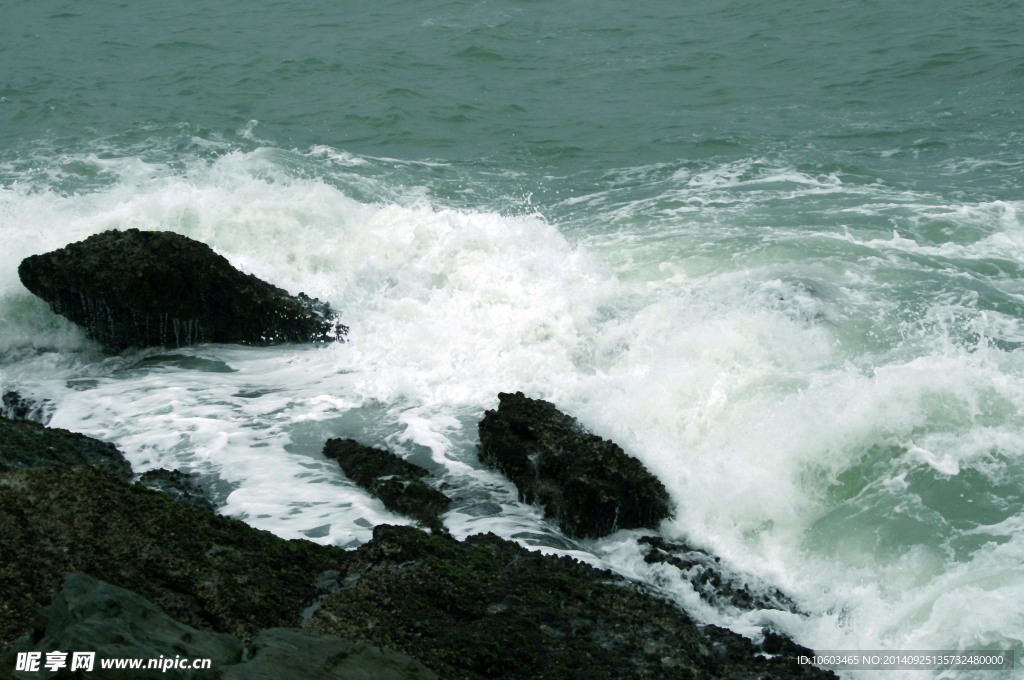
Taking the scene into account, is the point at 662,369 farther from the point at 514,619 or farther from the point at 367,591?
the point at 367,591

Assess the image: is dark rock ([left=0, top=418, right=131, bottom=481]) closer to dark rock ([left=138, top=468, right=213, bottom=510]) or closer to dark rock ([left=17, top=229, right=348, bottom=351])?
dark rock ([left=138, top=468, right=213, bottom=510])

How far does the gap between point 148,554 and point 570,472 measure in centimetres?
352

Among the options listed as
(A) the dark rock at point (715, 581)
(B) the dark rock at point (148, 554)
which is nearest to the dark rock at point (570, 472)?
(A) the dark rock at point (715, 581)

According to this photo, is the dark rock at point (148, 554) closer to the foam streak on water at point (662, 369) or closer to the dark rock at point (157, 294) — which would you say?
the foam streak on water at point (662, 369)

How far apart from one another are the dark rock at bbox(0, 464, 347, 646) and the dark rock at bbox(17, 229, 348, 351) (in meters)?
4.91

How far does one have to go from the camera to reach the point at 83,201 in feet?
51.9

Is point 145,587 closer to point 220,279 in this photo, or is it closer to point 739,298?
point 220,279

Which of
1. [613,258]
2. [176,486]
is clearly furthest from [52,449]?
[613,258]

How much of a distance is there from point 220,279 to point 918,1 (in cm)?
1822

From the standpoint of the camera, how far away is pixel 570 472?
8898 millimetres

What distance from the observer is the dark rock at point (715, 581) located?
7.72 meters

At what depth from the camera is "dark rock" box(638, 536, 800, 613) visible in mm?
7719

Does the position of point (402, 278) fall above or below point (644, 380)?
above

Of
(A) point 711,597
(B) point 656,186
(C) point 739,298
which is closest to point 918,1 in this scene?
(B) point 656,186
